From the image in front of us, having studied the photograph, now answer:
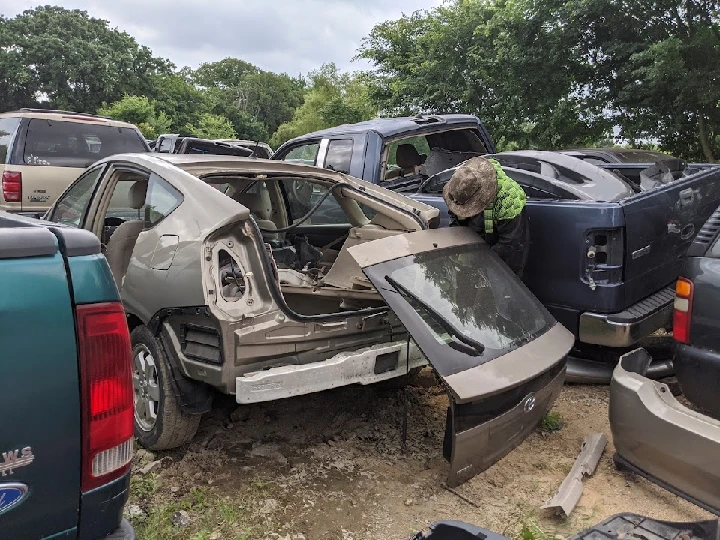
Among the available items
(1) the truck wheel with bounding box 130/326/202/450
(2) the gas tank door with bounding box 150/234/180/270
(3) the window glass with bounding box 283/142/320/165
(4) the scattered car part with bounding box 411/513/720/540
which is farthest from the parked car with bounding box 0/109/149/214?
(4) the scattered car part with bounding box 411/513/720/540

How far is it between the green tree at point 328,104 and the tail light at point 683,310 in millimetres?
21291

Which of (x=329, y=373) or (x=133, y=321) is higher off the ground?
(x=133, y=321)

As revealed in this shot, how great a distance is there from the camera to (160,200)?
3613mm

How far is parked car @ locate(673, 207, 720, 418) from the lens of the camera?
2.83 metres

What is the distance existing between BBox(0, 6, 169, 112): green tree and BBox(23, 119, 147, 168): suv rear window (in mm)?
33232

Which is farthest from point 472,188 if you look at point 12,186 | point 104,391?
point 12,186

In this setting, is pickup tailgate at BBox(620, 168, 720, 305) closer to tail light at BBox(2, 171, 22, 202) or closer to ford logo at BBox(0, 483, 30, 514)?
ford logo at BBox(0, 483, 30, 514)

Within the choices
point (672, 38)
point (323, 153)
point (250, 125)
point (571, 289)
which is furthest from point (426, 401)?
point (250, 125)

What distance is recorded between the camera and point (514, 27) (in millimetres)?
12391

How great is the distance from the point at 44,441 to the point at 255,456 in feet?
7.38

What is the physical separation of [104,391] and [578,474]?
2.59 metres

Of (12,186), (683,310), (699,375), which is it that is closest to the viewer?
(699,375)

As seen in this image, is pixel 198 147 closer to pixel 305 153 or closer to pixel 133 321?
pixel 305 153

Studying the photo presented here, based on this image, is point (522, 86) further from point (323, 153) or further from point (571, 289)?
point (571, 289)
